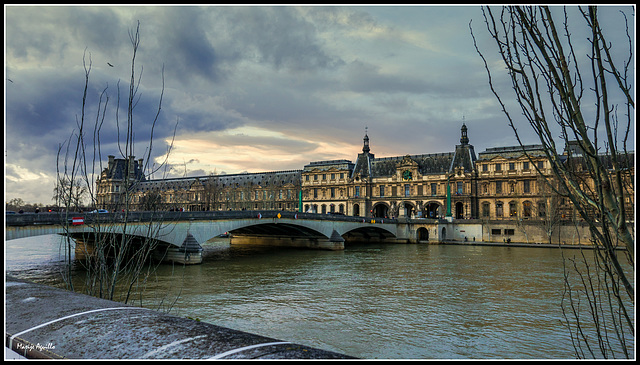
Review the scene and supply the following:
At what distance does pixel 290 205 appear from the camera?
3716 inches

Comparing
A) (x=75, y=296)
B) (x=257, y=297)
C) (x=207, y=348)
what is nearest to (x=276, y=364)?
(x=207, y=348)

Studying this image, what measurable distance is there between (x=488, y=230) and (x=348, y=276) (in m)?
39.6

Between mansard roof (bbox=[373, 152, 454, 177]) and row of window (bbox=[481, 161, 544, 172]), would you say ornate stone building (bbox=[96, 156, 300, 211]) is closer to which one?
mansard roof (bbox=[373, 152, 454, 177])

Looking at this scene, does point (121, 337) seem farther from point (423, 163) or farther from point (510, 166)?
point (423, 163)

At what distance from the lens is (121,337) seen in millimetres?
3537

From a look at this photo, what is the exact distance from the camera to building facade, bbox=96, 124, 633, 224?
7062 centimetres

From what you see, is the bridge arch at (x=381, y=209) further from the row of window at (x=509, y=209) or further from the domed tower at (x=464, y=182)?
the row of window at (x=509, y=209)

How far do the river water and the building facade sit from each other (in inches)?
1284

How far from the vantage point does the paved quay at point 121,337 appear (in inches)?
124

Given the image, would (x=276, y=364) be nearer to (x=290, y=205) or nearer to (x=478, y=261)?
(x=478, y=261)

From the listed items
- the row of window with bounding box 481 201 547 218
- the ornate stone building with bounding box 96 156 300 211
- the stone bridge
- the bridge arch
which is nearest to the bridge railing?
the stone bridge

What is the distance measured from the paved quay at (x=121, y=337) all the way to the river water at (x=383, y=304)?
5158mm

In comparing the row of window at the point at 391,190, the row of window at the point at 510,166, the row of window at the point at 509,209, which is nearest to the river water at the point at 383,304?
the row of window at the point at 510,166

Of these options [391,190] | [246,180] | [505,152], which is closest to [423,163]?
[391,190]
